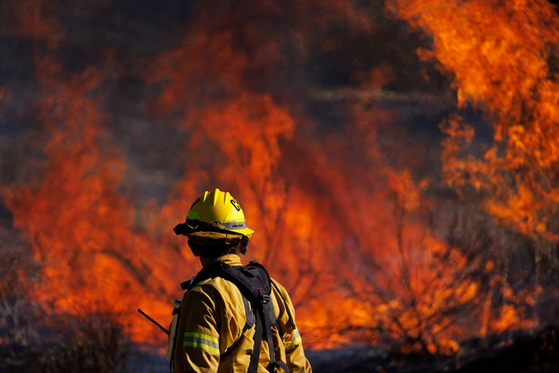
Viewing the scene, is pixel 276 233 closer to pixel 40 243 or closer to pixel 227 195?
pixel 40 243

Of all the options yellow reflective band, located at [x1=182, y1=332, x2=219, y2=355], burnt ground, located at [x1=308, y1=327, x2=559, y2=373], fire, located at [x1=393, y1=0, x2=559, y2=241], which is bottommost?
yellow reflective band, located at [x1=182, y1=332, x2=219, y2=355]

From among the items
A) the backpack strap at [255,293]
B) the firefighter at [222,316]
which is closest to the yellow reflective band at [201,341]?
the firefighter at [222,316]

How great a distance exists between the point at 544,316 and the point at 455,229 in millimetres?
2709

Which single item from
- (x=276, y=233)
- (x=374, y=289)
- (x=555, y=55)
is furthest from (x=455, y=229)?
(x=555, y=55)

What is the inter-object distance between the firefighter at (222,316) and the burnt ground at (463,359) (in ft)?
33.9

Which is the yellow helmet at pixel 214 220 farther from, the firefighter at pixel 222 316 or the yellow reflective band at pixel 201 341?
the yellow reflective band at pixel 201 341

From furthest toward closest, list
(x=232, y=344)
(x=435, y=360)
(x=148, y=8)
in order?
(x=148, y=8), (x=435, y=360), (x=232, y=344)

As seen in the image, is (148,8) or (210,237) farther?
(148,8)

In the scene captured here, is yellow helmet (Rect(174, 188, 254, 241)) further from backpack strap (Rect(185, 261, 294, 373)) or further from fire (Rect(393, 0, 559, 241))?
fire (Rect(393, 0, 559, 241))

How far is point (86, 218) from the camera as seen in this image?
614 inches

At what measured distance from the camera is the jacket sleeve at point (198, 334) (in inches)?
155

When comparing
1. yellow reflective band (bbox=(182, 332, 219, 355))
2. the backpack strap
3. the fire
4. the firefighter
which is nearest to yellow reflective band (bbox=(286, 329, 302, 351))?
the firefighter

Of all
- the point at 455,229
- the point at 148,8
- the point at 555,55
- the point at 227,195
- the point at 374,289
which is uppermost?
the point at 148,8

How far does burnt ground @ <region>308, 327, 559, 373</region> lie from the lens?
15.0 meters
